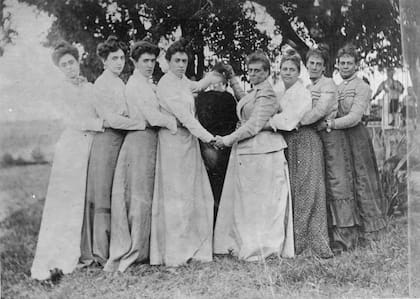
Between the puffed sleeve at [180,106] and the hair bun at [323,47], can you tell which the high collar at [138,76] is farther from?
the hair bun at [323,47]

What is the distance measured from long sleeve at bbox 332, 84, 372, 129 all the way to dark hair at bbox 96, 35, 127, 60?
5.90ft

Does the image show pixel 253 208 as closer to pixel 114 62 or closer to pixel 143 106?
pixel 143 106

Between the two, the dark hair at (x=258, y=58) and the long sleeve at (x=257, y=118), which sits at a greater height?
the dark hair at (x=258, y=58)

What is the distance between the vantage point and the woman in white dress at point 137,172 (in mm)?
4488

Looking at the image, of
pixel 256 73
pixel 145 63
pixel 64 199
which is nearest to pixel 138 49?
pixel 145 63

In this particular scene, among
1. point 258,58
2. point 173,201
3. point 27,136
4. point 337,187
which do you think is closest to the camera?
point 27,136

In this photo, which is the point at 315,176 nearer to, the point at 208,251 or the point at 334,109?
the point at 334,109

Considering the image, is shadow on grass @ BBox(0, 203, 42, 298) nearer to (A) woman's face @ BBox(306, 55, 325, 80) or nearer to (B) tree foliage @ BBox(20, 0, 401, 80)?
(B) tree foliage @ BBox(20, 0, 401, 80)

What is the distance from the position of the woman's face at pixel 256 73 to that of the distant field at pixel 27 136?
1.52 m

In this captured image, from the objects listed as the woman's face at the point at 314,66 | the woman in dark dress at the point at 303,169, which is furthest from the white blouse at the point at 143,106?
the woman's face at the point at 314,66

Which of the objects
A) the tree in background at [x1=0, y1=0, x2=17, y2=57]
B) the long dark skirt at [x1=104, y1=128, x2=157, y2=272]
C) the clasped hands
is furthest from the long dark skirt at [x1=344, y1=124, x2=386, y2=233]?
the tree in background at [x1=0, y1=0, x2=17, y2=57]

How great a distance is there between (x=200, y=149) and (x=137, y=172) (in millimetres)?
523

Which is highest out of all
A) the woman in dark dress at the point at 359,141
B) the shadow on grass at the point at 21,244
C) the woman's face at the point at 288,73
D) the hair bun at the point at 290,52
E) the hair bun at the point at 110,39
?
the hair bun at the point at 110,39

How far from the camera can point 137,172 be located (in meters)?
4.52
